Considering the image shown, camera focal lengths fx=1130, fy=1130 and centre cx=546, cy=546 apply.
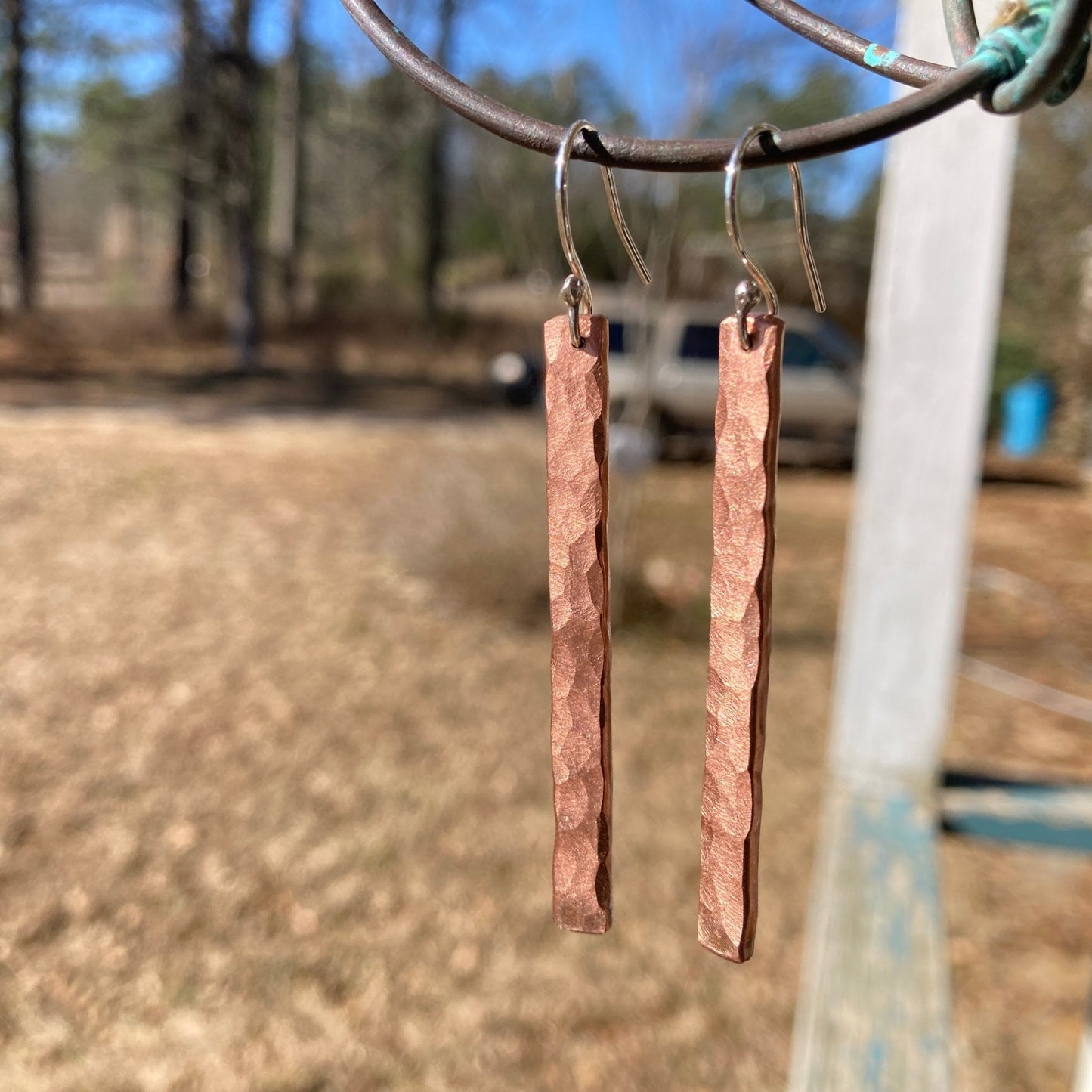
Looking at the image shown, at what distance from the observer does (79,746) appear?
430 centimetres

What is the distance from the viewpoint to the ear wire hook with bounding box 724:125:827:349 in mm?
554

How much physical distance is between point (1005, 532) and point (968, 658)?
3.39 metres

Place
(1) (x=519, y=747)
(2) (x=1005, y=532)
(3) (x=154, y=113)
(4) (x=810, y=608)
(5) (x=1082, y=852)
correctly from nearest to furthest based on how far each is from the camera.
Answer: (5) (x=1082, y=852) < (1) (x=519, y=747) < (4) (x=810, y=608) < (2) (x=1005, y=532) < (3) (x=154, y=113)

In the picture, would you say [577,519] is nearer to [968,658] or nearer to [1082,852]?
[1082,852]

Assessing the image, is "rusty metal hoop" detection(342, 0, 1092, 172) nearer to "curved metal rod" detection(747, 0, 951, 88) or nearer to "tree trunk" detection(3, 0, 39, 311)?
"curved metal rod" detection(747, 0, 951, 88)

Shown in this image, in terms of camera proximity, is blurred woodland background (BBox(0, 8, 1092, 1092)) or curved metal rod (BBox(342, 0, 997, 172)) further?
blurred woodland background (BBox(0, 8, 1092, 1092))

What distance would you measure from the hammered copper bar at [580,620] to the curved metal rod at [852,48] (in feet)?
0.71

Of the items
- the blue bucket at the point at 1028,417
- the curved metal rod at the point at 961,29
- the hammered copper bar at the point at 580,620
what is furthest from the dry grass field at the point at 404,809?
the blue bucket at the point at 1028,417

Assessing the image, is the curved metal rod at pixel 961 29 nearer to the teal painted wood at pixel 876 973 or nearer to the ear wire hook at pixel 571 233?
the ear wire hook at pixel 571 233

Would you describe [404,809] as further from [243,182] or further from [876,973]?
[243,182]

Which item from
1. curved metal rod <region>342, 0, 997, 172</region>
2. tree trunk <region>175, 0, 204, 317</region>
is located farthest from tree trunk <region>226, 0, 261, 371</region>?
curved metal rod <region>342, 0, 997, 172</region>

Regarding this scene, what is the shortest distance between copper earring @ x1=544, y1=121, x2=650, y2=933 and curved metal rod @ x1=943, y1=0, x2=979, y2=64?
0.21 metres

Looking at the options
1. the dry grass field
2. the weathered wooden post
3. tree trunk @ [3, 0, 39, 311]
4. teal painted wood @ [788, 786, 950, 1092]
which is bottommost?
the dry grass field

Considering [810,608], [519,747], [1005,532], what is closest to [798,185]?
[519,747]
